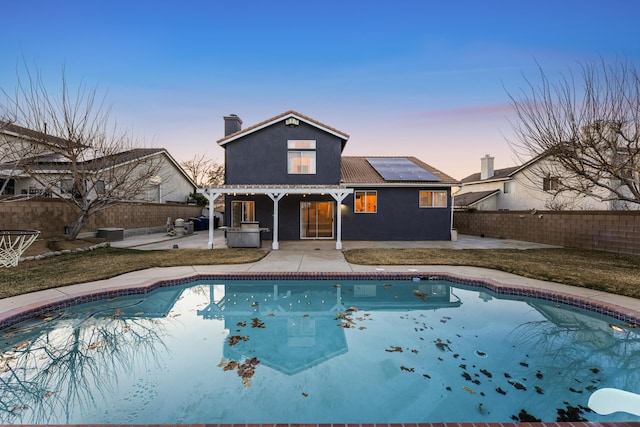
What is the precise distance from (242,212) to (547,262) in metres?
13.5

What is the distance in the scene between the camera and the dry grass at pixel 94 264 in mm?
6734

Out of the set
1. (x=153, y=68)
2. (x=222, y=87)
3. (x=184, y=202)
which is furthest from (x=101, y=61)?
(x=184, y=202)

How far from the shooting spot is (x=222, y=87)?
17.5 meters

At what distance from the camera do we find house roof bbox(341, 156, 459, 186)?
15391 millimetres

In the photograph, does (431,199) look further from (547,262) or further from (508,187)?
(508,187)

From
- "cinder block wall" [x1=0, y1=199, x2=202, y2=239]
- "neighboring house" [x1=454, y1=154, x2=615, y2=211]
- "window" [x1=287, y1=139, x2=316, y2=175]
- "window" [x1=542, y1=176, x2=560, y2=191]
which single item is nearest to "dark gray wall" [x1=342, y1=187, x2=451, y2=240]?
"window" [x1=287, y1=139, x2=316, y2=175]

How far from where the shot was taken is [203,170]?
35.6 metres

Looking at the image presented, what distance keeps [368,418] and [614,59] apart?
10.9 meters

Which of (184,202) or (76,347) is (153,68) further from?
(76,347)

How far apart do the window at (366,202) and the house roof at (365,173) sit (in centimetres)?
72

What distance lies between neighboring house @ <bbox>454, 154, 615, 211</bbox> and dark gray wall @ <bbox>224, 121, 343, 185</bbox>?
9899mm

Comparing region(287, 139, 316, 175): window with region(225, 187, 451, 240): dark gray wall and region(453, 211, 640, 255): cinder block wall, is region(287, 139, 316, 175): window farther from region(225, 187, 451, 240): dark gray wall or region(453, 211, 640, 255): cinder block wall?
region(453, 211, 640, 255): cinder block wall

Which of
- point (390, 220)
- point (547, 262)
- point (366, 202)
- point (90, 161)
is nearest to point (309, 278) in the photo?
point (547, 262)

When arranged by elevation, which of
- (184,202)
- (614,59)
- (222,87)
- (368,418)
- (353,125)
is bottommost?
(368,418)
